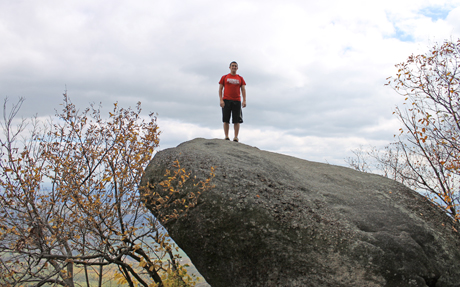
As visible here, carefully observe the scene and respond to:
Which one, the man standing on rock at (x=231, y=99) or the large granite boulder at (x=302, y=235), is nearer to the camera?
the large granite boulder at (x=302, y=235)

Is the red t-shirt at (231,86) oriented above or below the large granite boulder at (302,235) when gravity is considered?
above

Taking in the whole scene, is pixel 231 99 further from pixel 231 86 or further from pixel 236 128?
pixel 236 128

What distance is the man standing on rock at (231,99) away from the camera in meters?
8.34

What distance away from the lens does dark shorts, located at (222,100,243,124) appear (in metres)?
8.38

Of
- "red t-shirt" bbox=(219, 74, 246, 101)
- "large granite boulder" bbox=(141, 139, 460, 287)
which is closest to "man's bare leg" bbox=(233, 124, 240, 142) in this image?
"red t-shirt" bbox=(219, 74, 246, 101)

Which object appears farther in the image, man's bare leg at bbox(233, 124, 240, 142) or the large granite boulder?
man's bare leg at bbox(233, 124, 240, 142)

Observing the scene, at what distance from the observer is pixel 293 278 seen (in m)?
4.11

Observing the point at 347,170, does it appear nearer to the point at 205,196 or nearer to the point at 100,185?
the point at 205,196

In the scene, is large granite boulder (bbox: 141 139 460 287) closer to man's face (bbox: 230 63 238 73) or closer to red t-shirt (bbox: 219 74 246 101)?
red t-shirt (bbox: 219 74 246 101)

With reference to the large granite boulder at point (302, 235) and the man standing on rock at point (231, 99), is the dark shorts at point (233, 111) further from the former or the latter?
the large granite boulder at point (302, 235)

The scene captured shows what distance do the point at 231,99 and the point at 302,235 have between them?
16.5 feet

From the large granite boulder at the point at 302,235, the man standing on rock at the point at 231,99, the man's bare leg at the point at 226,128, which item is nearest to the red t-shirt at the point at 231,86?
the man standing on rock at the point at 231,99

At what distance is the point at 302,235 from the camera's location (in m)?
4.21

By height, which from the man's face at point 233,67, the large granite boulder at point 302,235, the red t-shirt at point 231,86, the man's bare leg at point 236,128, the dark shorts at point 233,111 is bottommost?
the large granite boulder at point 302,235
